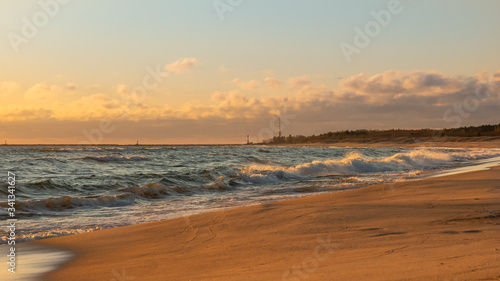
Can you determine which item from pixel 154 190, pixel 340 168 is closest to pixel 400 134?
pixel 340 168

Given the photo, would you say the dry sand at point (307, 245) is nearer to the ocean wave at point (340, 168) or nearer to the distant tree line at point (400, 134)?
the ocean wave at point (340, 168)

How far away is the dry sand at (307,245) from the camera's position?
4280mm

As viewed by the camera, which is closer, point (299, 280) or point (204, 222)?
point (299, 280)

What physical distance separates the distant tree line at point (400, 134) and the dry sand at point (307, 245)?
90831 mm

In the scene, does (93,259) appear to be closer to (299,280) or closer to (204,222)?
(204,222)

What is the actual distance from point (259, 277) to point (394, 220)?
3356mm

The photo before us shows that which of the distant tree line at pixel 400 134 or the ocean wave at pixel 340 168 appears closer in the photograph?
the ocean wave at pixel 340 168

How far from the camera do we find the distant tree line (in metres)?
92.8

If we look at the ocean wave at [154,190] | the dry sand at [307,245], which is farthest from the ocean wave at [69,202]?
the dry sand at [307,245]

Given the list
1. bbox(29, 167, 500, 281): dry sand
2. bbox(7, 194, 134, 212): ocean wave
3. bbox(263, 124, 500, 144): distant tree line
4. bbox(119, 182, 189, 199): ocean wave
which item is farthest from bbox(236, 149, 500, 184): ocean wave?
bbox(263, 124, 500, 144): distant tree line

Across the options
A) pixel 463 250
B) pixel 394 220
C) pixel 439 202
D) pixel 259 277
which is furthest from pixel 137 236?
pixel 439 202

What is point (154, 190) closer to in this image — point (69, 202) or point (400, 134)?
point (69, 202)

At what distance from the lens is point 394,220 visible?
682 cm

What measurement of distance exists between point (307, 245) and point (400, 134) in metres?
107
